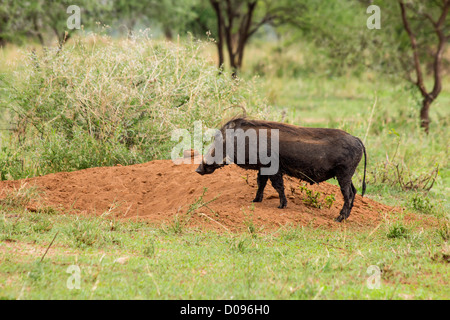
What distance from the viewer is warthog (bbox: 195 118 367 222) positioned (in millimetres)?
6145

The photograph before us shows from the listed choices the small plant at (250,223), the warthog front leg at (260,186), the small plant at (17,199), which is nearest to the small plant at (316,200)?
the warthog front leg at (260,186)

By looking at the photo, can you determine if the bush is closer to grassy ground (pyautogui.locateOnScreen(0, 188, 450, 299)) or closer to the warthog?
grassy ground (pyautogui.locateOnScreen(0, 188, 450, 299))

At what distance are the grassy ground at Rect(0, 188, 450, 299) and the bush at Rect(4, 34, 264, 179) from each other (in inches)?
88.3

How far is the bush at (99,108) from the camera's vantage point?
8.35 meters

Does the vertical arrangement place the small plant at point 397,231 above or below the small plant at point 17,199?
below

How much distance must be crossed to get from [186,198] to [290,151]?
59.5 inches

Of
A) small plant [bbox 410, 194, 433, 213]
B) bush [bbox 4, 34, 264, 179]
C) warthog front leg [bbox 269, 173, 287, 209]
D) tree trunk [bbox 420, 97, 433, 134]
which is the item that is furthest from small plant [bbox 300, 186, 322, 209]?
tree trunk [bbox 420, 97, 433, 134]

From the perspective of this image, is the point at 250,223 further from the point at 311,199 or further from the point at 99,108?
the point at 99,108

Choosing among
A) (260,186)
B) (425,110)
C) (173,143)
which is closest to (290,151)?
(260,186)

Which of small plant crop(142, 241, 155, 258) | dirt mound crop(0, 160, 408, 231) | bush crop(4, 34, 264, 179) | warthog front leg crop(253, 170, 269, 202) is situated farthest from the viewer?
bush crop(4, 34, 264, 179)

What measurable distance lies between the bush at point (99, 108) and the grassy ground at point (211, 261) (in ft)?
7.36

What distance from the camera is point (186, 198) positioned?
6.85 m

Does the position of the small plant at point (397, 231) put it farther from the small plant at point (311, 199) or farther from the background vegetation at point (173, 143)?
the small plant at point (311, 199)
